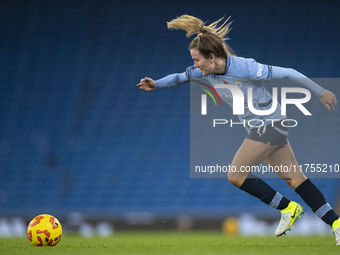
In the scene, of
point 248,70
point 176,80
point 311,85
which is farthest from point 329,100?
point 176,80

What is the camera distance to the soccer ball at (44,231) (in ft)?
17.3

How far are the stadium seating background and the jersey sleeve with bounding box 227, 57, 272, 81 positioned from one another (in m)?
6.19

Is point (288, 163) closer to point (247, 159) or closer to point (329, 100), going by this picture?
point (247, 159)

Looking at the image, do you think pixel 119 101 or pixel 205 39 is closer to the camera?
pixel 205 39

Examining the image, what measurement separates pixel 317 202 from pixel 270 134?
696 mm

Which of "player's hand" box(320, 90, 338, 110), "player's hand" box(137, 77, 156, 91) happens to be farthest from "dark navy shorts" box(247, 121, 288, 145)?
"player's hand" box(137, 77, 156, 91)

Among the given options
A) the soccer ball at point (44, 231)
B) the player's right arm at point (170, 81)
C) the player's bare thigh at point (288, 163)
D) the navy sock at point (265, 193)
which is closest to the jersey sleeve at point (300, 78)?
the player's bare thigh at point (288, 163)

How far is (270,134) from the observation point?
16.7 ft

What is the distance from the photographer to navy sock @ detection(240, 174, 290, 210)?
16.8 ft

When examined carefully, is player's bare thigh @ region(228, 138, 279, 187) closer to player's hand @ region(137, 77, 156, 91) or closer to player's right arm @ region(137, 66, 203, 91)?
player's right arm @ region(137, 66, 203, 91)

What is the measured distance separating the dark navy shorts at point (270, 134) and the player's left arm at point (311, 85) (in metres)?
0.41

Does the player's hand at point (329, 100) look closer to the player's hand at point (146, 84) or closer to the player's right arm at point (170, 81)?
the player's right arm at point (170, 81)

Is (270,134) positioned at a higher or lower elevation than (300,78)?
lower

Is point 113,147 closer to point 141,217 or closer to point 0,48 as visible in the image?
point 141,217
